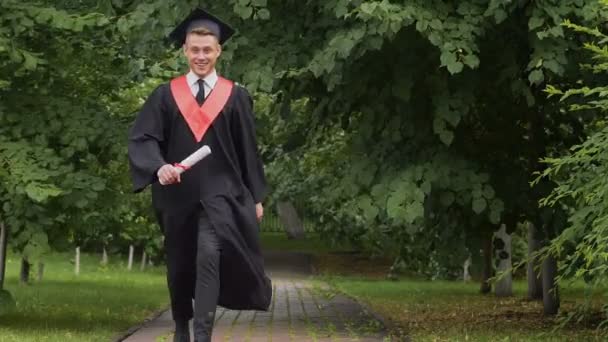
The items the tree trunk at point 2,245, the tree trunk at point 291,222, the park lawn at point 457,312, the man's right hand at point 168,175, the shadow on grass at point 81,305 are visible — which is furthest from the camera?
the tree trunk at point 291,222

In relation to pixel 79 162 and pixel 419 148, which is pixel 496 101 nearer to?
pixel 419 148

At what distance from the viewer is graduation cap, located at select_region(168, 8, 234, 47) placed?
7.61 m

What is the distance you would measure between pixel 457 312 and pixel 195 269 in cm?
987

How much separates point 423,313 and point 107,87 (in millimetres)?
5655

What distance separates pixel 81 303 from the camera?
1808cm

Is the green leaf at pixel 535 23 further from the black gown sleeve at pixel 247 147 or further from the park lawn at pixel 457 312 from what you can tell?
the black gown sleeve at pixel 247 147

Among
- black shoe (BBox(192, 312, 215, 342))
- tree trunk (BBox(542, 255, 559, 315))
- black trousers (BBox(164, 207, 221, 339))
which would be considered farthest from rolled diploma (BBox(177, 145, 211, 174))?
tree trunk (BBox(542, 255, 559, 315))

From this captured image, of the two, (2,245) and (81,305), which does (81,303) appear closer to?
(81,305)

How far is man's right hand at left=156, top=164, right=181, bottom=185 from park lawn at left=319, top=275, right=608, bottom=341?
11.8ft

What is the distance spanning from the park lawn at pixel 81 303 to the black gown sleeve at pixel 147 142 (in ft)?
11.2

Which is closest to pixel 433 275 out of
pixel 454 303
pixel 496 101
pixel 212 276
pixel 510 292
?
pixel 510 292

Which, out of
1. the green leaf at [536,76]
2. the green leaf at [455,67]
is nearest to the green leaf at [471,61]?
the green leaf at [455,67]

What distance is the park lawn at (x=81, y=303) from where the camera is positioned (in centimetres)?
1198

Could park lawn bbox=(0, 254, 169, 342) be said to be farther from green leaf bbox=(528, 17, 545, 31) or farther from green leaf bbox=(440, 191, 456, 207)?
green leaf bbox=(528, 17, 545, 31)
